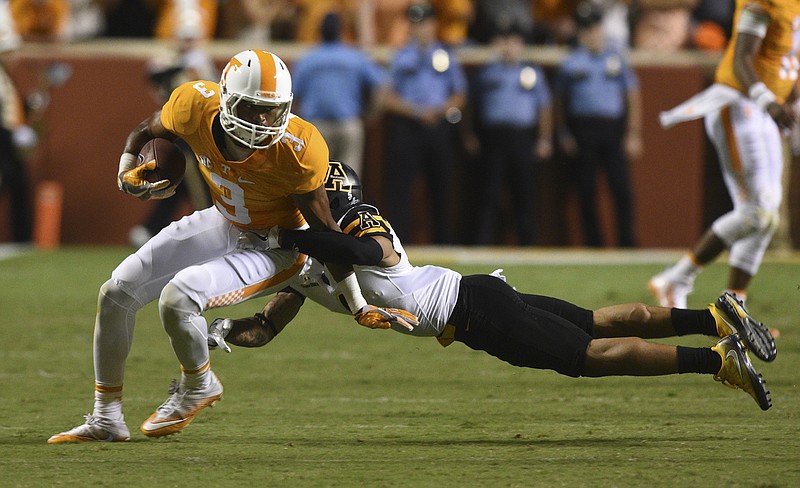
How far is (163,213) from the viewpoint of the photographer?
451 inches

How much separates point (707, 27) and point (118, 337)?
29.9 feet

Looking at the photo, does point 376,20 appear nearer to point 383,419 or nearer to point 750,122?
point 750,122

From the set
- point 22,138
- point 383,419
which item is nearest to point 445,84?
point 22,138

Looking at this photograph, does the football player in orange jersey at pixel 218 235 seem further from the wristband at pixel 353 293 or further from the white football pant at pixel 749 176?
the white football pant at pixel 749 176

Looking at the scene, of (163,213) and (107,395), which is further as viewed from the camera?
(163,213)

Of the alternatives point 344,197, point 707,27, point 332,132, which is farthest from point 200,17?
point 344,197

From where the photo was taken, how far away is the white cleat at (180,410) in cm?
466

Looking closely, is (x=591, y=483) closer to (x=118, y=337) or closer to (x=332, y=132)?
(x=118, y=337)

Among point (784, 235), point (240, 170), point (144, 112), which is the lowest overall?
point (784, 235)

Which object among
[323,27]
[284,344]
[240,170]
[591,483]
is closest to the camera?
[591,483]

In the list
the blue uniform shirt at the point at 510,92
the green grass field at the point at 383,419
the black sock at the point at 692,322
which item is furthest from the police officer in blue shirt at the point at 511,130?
the black sock at the point at 692,322

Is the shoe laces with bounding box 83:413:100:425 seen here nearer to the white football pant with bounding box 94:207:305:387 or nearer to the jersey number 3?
the white football pant with bounding box 94:207:305:387

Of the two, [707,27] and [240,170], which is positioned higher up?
[240,170]

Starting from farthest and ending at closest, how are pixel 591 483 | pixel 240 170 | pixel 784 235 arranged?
pixel 784 235
pixel 240 170
pixel 591 483
